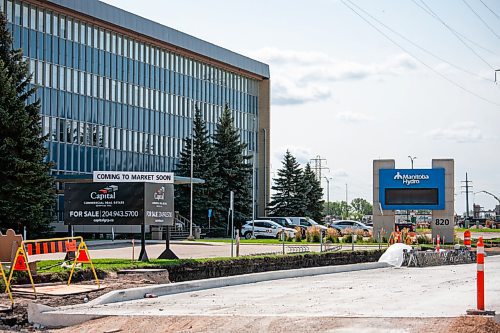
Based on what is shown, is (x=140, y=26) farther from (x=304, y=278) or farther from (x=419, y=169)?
(x=304, y=278)

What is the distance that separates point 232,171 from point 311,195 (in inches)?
762

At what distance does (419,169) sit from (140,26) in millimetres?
33783

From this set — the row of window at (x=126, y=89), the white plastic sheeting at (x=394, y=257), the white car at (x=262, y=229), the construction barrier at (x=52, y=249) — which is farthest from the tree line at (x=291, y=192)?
the construction barrier at (x=52, y=249)

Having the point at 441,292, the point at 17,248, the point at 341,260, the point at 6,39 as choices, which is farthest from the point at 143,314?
the point at 6,39

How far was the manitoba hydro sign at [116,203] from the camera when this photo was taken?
24.4 metres

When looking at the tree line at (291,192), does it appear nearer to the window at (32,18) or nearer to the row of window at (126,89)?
the row of window at (126,89)

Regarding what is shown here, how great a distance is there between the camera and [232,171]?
240ft

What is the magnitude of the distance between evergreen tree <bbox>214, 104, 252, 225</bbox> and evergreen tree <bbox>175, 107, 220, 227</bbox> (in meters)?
1.17

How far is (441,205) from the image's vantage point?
5200 centimetres

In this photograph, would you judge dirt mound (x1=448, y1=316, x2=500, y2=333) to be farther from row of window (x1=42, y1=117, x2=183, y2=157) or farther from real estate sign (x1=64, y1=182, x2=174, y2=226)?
row of window (x1=42, y1=117, x2=183, y2=157)

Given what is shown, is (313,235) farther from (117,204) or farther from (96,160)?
(117,204)

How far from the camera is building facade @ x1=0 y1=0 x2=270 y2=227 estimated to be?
6488 cm

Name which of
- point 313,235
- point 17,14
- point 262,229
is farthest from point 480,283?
point 17,14

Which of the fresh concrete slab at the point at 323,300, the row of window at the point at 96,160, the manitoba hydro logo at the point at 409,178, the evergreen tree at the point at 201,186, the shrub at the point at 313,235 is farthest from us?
the evergreen tree at the point at 201,186
